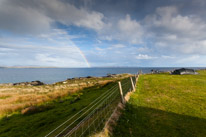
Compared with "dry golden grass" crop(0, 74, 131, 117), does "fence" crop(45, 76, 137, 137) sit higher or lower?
higher

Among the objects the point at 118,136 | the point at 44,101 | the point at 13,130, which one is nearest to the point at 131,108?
the point at 118,136

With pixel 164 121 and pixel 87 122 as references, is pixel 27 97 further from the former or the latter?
pixel 164 121

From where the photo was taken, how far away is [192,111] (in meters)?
8.92

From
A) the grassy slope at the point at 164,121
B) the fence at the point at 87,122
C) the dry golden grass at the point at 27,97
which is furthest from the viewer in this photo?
the dry golden grass at the point at 27,97

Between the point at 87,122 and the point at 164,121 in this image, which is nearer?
the point at 164,121

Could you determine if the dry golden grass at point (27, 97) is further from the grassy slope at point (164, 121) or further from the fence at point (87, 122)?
the grassy slope at point (164, 121)

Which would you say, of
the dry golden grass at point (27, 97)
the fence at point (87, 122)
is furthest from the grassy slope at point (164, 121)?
the dry golden grass at point (27, 97)

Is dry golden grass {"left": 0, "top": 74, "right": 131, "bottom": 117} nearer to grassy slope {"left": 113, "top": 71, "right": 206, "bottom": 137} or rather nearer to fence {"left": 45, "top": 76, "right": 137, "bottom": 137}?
fence {"left": 45, "top": 76, "right": 137, "bottom": 137}

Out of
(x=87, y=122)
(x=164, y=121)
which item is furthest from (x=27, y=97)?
(x=164, y=121)

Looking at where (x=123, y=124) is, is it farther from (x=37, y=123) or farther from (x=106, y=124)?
(x=37, y=123)

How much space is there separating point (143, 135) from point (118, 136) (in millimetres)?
1548

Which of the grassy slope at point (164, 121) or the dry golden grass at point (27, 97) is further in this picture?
the dry golden grass at point (27, 97)

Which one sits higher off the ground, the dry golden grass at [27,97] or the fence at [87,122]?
the fence at [87,122]

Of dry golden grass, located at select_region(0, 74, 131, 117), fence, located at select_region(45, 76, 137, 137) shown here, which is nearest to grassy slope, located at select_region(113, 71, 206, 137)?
fence, located at select_region(45, 76, 137, 137)
